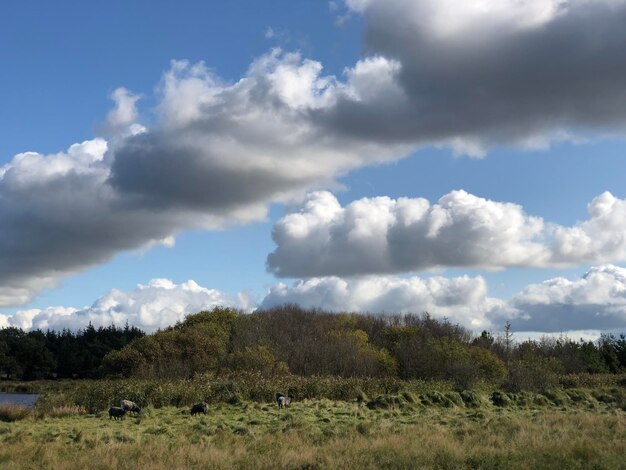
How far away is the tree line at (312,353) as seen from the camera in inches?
2109

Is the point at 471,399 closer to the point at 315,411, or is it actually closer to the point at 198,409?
the point at 315,411

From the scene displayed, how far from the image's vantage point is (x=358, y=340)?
2943 inches

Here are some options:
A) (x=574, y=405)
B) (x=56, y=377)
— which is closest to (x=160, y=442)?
(x=574, y=405)

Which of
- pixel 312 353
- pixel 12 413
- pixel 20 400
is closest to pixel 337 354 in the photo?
pixel 312 353

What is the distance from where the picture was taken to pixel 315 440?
66.8 feet

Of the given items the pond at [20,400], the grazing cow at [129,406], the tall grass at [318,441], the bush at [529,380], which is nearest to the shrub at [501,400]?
the tall grass at [318,441]

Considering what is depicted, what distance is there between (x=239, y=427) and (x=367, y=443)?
6.89m

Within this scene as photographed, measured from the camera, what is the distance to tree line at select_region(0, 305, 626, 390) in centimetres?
5356

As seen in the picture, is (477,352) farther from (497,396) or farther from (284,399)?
(284,399)

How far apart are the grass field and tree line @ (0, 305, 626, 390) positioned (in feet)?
66.5

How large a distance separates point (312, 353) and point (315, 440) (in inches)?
1817

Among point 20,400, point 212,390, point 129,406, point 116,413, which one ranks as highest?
point 212,390

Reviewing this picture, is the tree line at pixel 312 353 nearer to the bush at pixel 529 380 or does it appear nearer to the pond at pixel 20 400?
the bush at pixel 529 380

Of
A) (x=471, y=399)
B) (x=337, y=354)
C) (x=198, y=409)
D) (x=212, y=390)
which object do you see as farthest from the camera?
(x=337, y=354)
